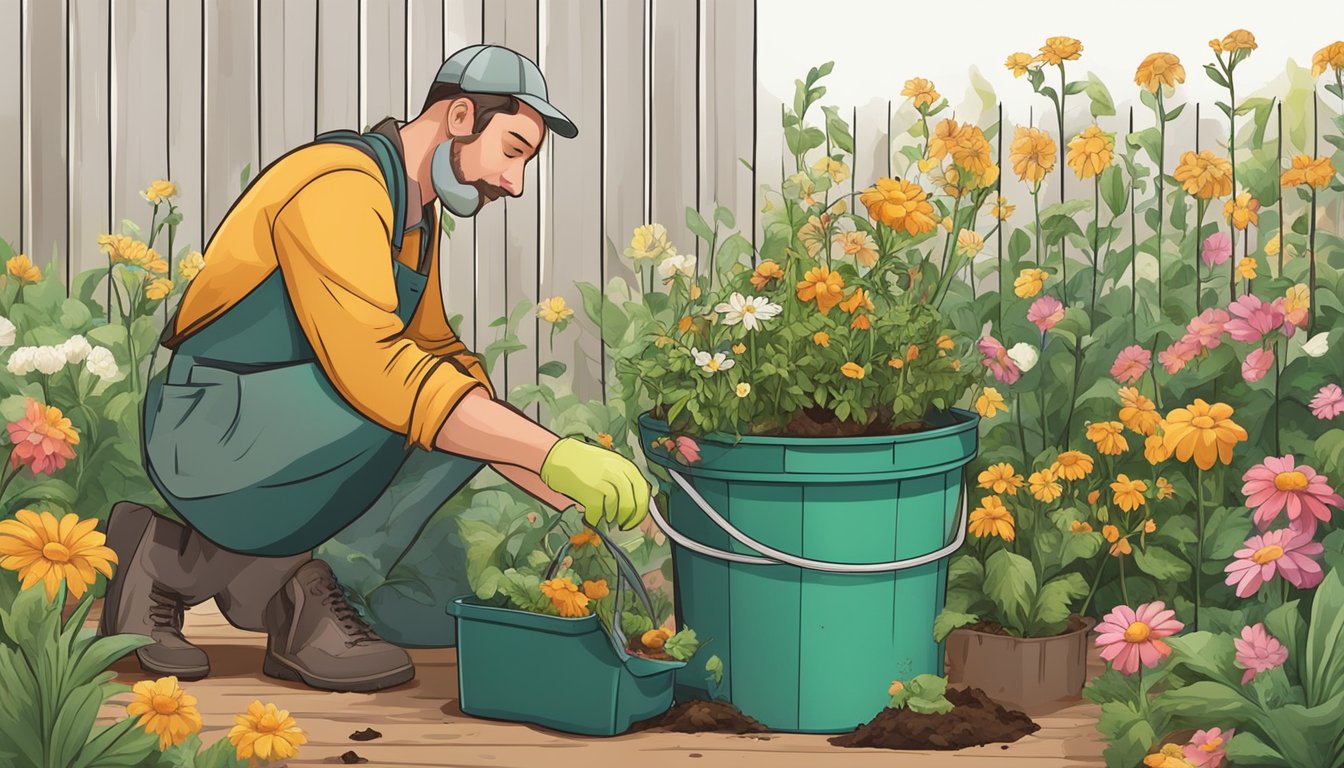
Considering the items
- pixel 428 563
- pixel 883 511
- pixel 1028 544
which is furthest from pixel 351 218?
pixel 1028 544

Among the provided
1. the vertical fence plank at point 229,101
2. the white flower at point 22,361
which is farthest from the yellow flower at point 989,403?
the vertical fence plank at point 229,101

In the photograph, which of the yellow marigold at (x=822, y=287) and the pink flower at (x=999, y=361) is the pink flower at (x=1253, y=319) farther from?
the yellow marigold at (x=822, y=287)

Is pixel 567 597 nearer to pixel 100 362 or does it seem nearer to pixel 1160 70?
pixel 100 362

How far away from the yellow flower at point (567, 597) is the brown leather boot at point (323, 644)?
1.47ft

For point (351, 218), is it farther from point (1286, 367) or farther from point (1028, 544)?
point (1286, 367)

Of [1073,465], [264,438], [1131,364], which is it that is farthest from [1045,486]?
[264,438]

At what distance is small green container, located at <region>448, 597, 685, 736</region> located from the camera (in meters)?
2.24

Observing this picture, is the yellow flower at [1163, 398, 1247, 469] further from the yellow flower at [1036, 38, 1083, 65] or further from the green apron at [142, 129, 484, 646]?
the green apron at [142, 129, 484, 646]

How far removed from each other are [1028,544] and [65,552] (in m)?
1.60

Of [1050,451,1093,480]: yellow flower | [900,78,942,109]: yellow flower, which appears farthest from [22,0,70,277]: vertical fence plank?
[1050,451,1093,480]: yellow flower

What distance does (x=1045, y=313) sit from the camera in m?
2.62

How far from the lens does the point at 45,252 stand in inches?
146

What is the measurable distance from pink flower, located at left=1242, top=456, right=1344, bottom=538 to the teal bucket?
0.46 meters

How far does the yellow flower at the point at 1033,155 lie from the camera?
2611mm
